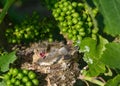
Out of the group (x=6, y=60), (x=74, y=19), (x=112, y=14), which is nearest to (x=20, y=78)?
(x=6, y=60)

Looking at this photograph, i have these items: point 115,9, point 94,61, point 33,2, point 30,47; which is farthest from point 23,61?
point 33,2

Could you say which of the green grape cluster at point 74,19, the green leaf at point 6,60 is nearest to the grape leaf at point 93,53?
the green grape cluster at point 74,19

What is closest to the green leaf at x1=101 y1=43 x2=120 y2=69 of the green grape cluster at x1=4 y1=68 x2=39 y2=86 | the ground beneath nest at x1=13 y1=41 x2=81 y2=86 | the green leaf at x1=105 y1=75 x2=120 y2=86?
the green leaf at x1=105 y1=75 x2=120 y2=86

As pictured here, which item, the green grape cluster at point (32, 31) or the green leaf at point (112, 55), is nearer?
the green leaf at point (112, 55)

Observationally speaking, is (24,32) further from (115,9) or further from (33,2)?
(33,2)

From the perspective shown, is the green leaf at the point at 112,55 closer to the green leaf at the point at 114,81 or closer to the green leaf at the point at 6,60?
the green leaf at the point at 114,81

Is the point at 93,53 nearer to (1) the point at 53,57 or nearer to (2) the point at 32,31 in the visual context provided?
(1) the point at 53,57

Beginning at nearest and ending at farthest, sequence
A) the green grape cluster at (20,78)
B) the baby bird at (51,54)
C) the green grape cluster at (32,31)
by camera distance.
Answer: the green grape cluster at (20,78), the baby bird at (51,54), the green grape cluster at (32,31)
